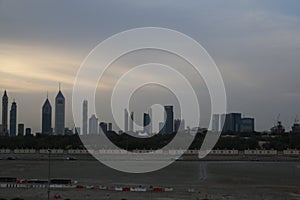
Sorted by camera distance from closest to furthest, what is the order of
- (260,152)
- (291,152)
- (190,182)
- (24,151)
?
(190,182), (291,152), (260,152), (24,151)

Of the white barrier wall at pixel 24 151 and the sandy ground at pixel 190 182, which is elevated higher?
the white barrier wall at pixel 24 151

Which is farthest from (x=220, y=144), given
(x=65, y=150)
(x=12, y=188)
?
(x=12, y=188)

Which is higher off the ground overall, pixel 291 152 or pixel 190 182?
pixel 291 152

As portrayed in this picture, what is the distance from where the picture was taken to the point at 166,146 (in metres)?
110

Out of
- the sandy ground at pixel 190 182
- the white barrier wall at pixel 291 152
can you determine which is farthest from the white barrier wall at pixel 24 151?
the white barrier wall at pixel 291 152

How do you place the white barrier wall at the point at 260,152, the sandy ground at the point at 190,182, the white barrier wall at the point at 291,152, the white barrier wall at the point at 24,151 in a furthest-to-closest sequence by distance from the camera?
the white barrier wall at the point at 24,151 < the white barrier wall at the point at 260,152 < the white barrier wall at the point at 291,152 < the sandy ground at the point at 190,182

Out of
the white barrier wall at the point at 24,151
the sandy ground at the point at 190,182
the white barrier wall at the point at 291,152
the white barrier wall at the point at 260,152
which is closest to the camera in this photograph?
the sandy ground at the point at 190,182

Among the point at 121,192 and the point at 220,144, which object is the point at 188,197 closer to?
the point at 121,192

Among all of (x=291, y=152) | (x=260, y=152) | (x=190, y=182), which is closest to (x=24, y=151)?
(x=260, y=152)

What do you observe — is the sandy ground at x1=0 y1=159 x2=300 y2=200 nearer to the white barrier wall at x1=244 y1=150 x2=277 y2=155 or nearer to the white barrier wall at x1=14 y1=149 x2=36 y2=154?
the white barrier wall at x1=244 y1=150 x2=277 y2=155

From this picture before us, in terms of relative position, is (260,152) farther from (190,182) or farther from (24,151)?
(190,182)

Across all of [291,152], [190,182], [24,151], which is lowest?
[190,182]

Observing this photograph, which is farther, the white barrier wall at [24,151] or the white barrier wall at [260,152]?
the white barrier wall at [24,151]

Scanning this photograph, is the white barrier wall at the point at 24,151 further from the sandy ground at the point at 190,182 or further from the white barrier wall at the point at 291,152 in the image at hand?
the white barrier wall at the point at 291,152
